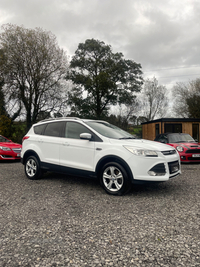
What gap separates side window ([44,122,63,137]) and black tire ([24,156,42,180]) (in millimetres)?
862

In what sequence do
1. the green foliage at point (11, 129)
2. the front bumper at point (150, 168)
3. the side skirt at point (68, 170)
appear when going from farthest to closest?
the green foliage at point (11, 129)
the side skirt at point (68, 170)
the front bumper at point (150, 168)

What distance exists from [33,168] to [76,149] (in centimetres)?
183

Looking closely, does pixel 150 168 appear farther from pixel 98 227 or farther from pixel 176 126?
pixel 176 126

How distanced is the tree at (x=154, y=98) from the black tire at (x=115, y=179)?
125ft

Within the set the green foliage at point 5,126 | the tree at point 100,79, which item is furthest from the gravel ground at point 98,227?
the tree at point 100,79

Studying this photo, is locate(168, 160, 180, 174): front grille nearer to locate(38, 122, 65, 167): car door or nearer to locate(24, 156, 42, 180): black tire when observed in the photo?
locate(38, 122, 65, 167): car door

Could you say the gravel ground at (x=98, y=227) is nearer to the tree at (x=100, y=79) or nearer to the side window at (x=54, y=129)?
the side window at (x=54, y=129)

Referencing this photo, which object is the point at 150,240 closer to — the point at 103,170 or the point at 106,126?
the point at 103,170

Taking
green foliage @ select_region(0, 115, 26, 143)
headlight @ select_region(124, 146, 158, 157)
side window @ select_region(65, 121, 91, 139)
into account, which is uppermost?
green foliage @ select_region(0, 115, 26, 143)

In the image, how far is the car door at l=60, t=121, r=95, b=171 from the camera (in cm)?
514

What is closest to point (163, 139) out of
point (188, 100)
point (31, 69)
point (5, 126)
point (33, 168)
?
point (33, 168)

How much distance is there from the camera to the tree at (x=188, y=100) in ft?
124

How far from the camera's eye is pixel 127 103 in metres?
31.3

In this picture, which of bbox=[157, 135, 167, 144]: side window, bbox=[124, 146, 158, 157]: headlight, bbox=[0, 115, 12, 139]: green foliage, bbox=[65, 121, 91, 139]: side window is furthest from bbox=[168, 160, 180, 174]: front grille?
bbox=[0, 115, 12, 139]: green foliage
